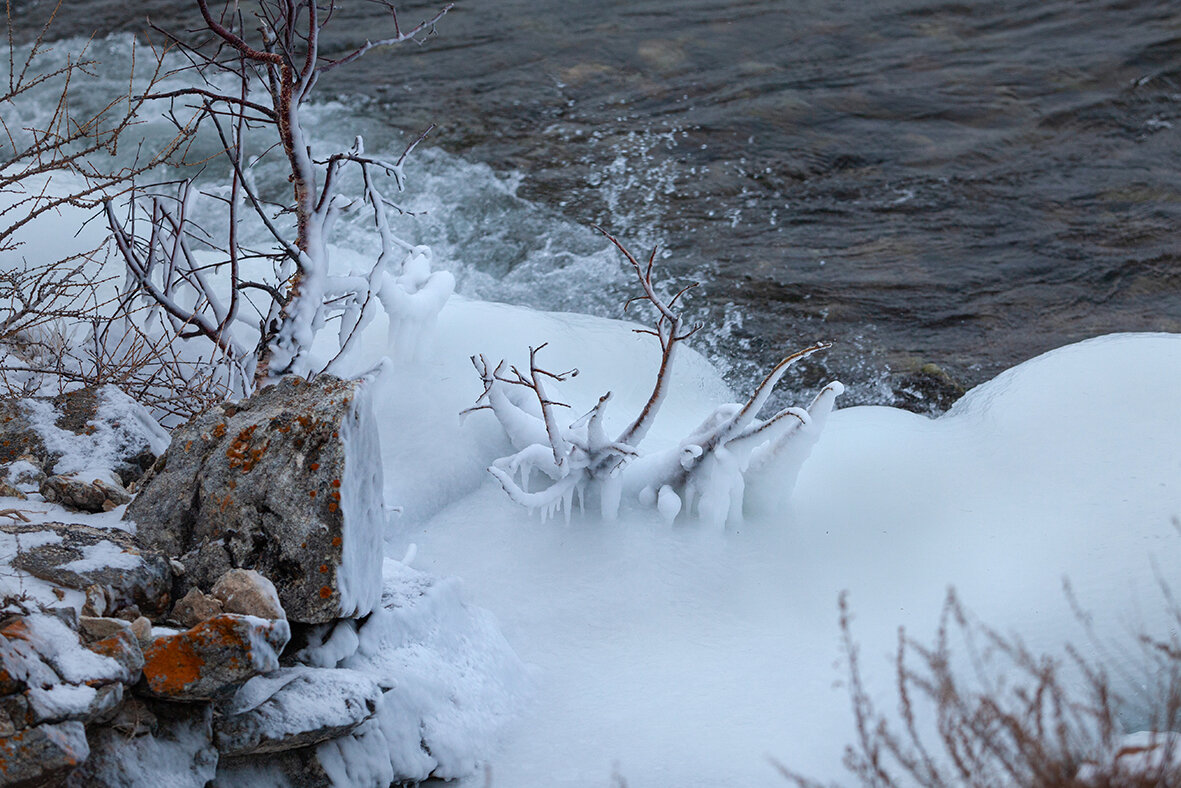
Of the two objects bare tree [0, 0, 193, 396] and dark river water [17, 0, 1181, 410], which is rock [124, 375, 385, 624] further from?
dark river water [17, 0, 1181, 410]

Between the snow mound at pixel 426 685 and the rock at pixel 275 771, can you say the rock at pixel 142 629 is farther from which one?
the snow mound at pixel 426 685

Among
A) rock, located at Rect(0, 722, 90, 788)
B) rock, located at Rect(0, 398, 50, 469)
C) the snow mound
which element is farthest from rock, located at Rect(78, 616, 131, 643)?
rock, located at Rect(0, 398, 50, 469)

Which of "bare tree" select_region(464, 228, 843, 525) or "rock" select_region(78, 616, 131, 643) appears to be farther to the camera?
"bare tree" select_region(464, 228, 843, 525)

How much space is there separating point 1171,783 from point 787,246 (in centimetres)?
560

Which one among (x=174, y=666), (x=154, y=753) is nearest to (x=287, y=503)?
(x=174, y=666)

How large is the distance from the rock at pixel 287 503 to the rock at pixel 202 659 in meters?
0.41

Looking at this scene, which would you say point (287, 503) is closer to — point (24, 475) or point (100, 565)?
point (100, 565)

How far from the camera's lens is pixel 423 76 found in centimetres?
955

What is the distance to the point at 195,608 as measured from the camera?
2660mm

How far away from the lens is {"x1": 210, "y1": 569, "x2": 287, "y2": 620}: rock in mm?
2656

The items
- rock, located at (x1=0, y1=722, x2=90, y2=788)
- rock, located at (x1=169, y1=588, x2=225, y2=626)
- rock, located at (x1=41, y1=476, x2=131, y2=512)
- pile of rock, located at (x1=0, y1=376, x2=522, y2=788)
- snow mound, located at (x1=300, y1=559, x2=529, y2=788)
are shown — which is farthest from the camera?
rock, located at (x1=41, y1=476, x2=131, y2=512)

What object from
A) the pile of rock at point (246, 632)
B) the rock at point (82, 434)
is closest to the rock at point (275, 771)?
the pile of rock at point (246, 632)

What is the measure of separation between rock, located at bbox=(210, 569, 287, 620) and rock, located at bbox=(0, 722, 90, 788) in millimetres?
521

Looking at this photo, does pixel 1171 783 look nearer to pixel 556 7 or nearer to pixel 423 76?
pixel 423 76
